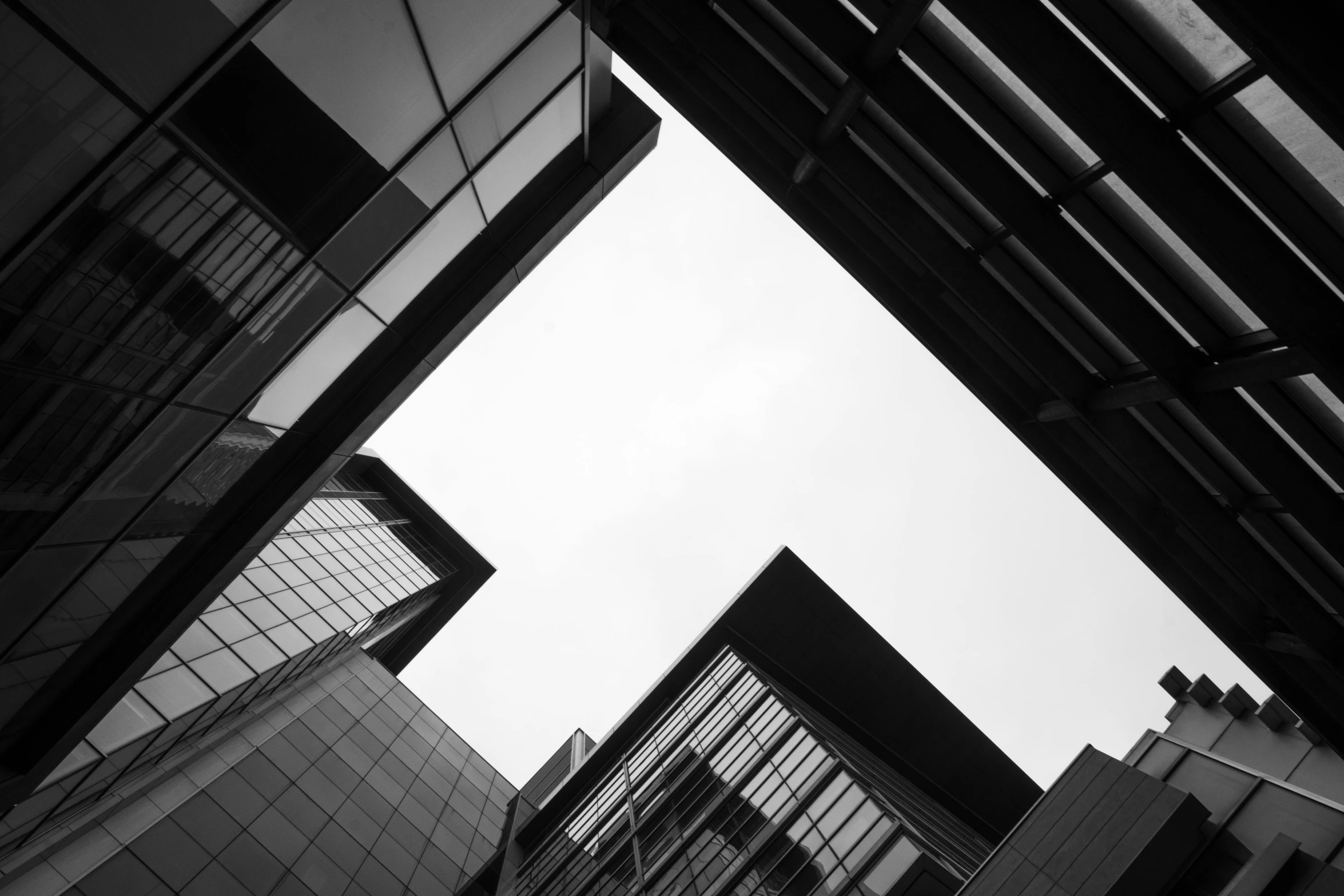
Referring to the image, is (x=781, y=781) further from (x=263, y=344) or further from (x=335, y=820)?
(x=263, y=344)

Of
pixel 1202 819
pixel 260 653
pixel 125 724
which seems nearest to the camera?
pixel 1202 819

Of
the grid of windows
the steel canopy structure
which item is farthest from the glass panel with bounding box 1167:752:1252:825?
the grid of windows

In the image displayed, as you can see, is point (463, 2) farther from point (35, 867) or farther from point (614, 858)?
point (614, 858)

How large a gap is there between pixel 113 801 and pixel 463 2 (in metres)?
19.4

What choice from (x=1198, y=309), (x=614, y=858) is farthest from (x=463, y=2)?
(x=614, y=858)

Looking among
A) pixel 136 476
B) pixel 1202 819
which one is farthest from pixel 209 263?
pixel 1202 819

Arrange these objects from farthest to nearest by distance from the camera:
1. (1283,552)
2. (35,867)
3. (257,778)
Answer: (257,778), (35,867), (1283,552)

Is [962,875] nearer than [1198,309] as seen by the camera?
No

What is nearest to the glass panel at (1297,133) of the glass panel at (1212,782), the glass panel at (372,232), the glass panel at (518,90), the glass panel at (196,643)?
the glass panel at (518,90)

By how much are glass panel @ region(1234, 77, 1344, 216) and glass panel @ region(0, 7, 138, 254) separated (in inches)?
416

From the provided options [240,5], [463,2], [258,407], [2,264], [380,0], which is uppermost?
[463,2]

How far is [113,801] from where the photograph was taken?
1723 centimetres

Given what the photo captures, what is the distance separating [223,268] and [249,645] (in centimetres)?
1603

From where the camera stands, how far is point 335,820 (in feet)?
75.9
